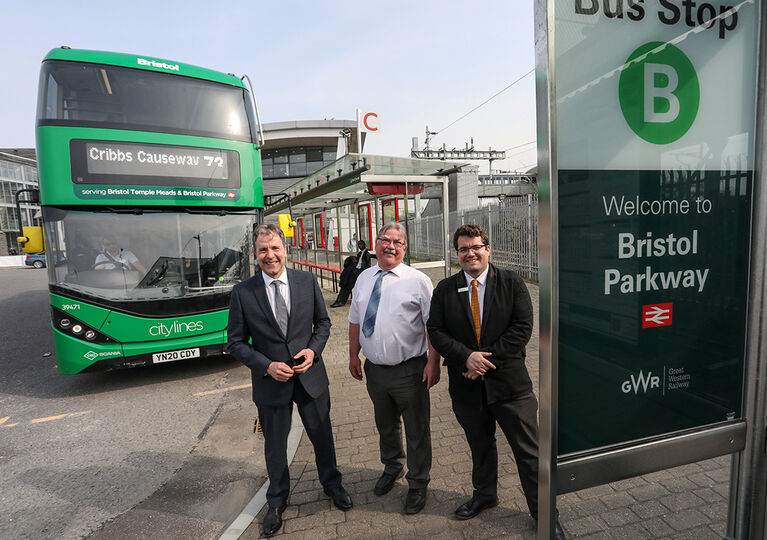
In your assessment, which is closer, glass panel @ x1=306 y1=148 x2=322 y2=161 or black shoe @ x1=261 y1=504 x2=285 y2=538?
black shoe @ x1=261 y1=504 x2=285 y2=538

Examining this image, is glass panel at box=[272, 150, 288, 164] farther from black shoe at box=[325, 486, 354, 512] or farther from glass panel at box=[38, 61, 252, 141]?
black shoe at box=[325, 486, 354, 512]

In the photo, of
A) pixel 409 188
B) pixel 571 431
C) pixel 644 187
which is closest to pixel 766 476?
pixel 571 431

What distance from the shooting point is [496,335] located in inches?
97.2

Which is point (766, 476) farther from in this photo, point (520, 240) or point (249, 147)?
point (520, 240)

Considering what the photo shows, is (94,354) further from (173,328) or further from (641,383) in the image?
(641,383)

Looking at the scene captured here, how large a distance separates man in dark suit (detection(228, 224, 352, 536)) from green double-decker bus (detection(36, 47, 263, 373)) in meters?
3.40

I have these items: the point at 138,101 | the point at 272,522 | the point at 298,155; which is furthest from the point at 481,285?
the point at 298,155

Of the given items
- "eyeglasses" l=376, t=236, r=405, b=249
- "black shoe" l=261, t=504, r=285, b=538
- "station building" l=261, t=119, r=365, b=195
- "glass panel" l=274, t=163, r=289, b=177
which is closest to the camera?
"black shoe" l=261, t=504, r=285, b=538

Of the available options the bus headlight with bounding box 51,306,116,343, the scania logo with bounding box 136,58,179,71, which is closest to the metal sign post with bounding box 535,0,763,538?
the bus headlight with bounding box 51,306,116,343

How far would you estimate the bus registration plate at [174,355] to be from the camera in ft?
18.0

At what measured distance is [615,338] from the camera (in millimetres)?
1540

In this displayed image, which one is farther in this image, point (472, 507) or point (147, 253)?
point (147, 253)

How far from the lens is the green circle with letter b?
146 cm

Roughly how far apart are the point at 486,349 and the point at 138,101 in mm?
5506
